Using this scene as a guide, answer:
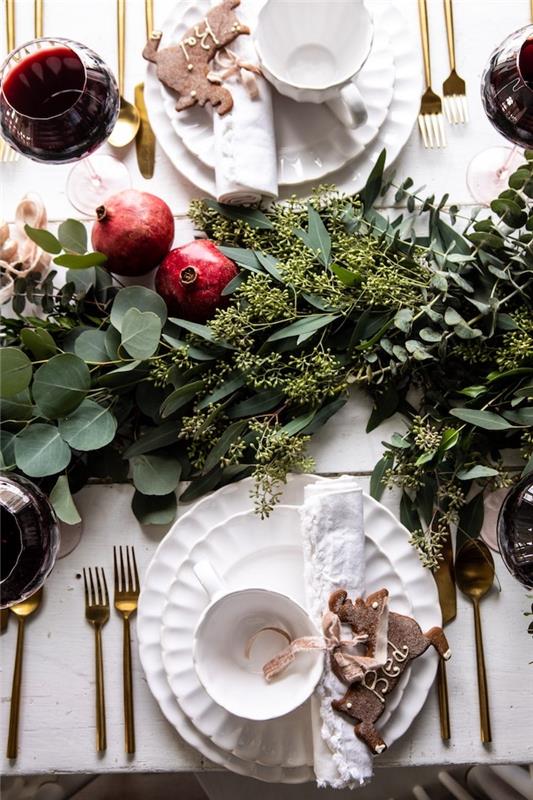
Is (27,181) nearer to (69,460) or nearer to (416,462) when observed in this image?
(69,460)

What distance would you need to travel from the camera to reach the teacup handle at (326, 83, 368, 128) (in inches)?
39.2

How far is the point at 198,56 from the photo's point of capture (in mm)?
1034

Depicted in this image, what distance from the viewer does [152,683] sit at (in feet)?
3.24

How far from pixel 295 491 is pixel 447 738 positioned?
37cm

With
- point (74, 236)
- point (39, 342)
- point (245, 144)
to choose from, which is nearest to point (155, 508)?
point (39, 342)

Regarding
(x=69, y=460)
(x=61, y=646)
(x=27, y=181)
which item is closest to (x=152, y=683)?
(x=61, y=646)

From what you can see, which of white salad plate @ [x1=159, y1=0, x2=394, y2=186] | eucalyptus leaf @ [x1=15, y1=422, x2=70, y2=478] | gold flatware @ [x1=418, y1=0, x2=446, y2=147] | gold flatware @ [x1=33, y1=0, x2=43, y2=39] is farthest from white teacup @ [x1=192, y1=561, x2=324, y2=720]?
gold flatware @ [x1=33, y1=0, x2=43, y2=39]

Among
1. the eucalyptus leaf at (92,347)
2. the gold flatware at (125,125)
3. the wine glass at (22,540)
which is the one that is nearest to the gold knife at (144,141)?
the gold flatware at (125,125)

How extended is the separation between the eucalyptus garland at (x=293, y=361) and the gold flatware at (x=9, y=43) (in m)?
0.18

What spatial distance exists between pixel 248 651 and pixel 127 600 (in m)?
0.17

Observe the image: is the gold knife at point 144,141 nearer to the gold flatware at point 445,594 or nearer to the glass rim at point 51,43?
the glass rim at point 51,43

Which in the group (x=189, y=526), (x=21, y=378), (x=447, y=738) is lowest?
(x=447, y=738)

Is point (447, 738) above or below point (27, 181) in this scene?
below

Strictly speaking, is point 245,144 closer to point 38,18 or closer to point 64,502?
point 38,18
